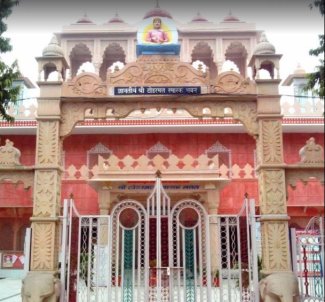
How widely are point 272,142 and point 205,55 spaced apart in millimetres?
15748

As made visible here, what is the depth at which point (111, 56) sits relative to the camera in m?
22.5

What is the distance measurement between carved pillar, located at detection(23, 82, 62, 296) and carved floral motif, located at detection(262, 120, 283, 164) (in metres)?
3.46

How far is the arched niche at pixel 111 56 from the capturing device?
21.7 metres

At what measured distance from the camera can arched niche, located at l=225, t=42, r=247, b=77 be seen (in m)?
21.6

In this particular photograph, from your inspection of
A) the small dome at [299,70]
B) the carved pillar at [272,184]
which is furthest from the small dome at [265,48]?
the small dome at [299,70]

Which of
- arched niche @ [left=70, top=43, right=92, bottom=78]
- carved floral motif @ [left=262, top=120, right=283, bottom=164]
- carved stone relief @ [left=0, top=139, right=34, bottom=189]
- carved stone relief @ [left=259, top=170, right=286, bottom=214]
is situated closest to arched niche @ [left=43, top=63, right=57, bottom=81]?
carved stone relief @ [left=0, top=139, right=34, bottom=189]

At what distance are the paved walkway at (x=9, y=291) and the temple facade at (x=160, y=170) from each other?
5.04 feet

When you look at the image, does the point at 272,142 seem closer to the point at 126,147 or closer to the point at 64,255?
the point at 64,255

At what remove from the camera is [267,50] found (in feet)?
26.1

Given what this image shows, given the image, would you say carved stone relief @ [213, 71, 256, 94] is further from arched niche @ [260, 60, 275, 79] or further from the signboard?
arched niche @ [260, 60, 275, 79]

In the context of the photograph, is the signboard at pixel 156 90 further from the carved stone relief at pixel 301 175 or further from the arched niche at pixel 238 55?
the arched niche at pixel 238 55

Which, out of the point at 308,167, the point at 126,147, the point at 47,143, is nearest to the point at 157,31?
the point at 126,147

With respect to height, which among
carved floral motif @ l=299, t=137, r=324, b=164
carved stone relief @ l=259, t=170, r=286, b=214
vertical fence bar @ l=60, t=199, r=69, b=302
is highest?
carved floral motif @ l=299, t=137, r=324, b=164

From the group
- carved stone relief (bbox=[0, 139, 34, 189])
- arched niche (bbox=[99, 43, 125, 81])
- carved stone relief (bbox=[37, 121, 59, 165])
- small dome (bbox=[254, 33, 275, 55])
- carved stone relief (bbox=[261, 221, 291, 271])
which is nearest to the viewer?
carved stone relief (bbox=[261, 221, 291, 271])
